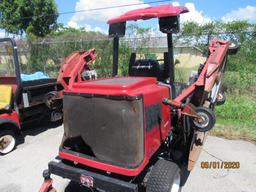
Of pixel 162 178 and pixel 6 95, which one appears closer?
pixel 162 178

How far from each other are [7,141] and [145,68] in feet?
9.35

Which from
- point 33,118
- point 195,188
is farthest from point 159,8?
point 33,118

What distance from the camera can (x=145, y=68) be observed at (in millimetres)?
3830

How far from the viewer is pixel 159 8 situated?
3.50 meters

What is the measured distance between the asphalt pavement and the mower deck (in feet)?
2.63

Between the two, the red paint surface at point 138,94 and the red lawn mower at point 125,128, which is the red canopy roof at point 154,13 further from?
the red paint surface at point 138,94

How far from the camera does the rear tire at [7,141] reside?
4666 mm

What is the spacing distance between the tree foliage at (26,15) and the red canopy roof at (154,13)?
21379 millimetres

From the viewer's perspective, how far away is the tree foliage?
22.8 meters

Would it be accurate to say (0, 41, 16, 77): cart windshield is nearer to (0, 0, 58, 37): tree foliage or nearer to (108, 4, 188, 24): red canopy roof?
(108, 4, 188, 24): red canopy roof

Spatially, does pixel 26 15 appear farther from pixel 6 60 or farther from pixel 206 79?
pixel 206 79

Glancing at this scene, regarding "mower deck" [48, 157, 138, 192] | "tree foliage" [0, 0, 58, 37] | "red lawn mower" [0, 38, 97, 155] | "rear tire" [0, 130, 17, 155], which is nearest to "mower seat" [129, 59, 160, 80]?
"red lawn mower" [0, 38, 97, 155]

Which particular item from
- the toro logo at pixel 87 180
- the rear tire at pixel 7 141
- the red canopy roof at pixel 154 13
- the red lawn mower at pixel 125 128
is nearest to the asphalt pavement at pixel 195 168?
the rear tire at pixel 7 141

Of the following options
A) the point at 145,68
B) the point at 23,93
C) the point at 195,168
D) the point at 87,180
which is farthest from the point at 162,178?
the point at 23,93
